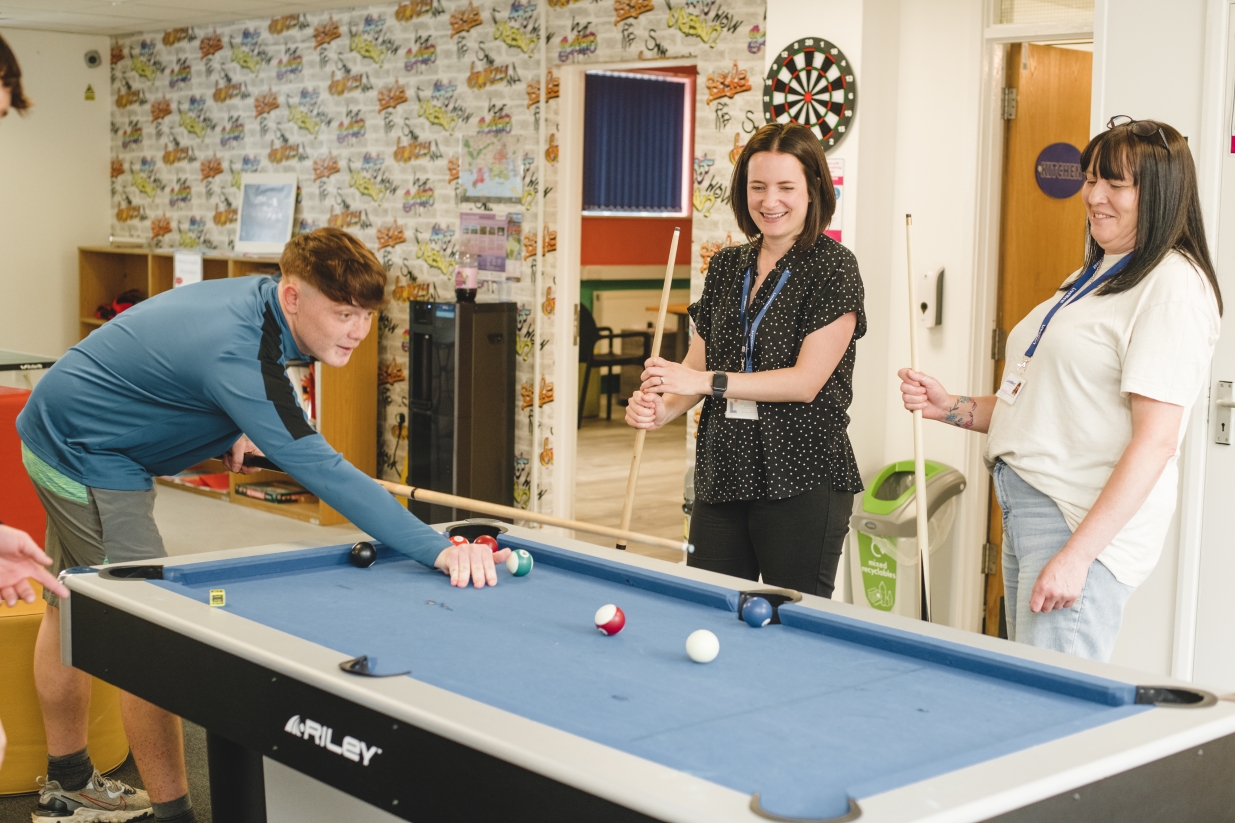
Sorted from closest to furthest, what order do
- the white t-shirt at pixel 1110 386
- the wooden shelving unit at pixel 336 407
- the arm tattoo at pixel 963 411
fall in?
the white t-shirt at pixel 1110 386, the arm tattoo at pixel 963 411, the wooden shelving unit at pixel 336 407

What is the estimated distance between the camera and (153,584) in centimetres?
232

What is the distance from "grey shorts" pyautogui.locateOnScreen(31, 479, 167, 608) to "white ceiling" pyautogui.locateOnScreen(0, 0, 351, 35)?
4596mm

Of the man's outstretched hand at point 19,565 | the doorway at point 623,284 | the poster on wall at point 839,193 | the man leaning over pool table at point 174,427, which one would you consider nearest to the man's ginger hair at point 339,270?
the man leaning over pool table at point 174,427

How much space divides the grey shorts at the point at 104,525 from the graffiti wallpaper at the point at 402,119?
123 inches

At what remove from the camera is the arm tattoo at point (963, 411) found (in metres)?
2.71

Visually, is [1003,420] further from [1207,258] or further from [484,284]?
[484,284]

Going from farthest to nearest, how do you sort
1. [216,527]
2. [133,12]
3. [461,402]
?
[133,12], [216,527], [461,402]

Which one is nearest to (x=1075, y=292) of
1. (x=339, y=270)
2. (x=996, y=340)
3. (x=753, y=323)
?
(x=753, y=323)

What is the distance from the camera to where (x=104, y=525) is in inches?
108

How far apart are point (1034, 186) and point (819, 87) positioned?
0.84m

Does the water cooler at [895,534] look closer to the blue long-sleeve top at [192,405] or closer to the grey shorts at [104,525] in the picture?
the blue long-sleeve top at [192,405]

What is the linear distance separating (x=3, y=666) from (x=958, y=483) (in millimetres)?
3012

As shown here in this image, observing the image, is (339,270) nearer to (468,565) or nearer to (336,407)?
(468,565)

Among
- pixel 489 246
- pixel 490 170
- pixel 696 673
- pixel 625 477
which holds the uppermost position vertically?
pixel 490 170
